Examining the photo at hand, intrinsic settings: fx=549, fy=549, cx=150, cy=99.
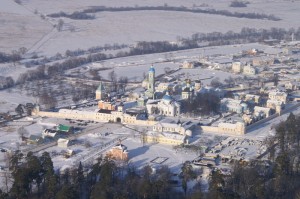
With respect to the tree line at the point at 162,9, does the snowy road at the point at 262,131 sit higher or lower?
lower

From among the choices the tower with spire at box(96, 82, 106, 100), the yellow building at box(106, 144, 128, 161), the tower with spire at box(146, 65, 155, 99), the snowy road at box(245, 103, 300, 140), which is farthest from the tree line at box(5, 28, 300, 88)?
the snowy road at box(245, 103, 300, 140)

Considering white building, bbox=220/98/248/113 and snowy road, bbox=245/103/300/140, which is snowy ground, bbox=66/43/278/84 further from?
snowy road, bbox=245/103/300/140

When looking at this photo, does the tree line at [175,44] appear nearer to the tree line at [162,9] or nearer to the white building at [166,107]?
the tree line at [162,9]

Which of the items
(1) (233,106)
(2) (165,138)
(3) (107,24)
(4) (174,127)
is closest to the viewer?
(2) (165,138)

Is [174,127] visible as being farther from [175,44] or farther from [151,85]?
[175,44]

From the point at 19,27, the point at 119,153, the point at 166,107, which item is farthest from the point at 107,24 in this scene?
the point at 119,153

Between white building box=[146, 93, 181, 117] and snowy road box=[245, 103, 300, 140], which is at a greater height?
white building box=[146, 93, 181, 117]

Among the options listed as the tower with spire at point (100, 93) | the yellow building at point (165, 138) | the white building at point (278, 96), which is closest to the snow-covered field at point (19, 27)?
the tower with spire at point (100, 93)

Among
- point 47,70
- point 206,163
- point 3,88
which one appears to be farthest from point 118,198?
point 47,70

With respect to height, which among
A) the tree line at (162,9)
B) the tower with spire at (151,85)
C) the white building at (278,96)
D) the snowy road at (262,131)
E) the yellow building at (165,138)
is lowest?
the snowy road at (262,131)

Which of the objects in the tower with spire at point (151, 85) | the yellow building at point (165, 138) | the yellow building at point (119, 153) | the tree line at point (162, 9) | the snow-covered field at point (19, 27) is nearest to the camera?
the yellow building at point (119, 153)

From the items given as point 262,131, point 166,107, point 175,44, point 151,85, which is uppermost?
point 151,85
